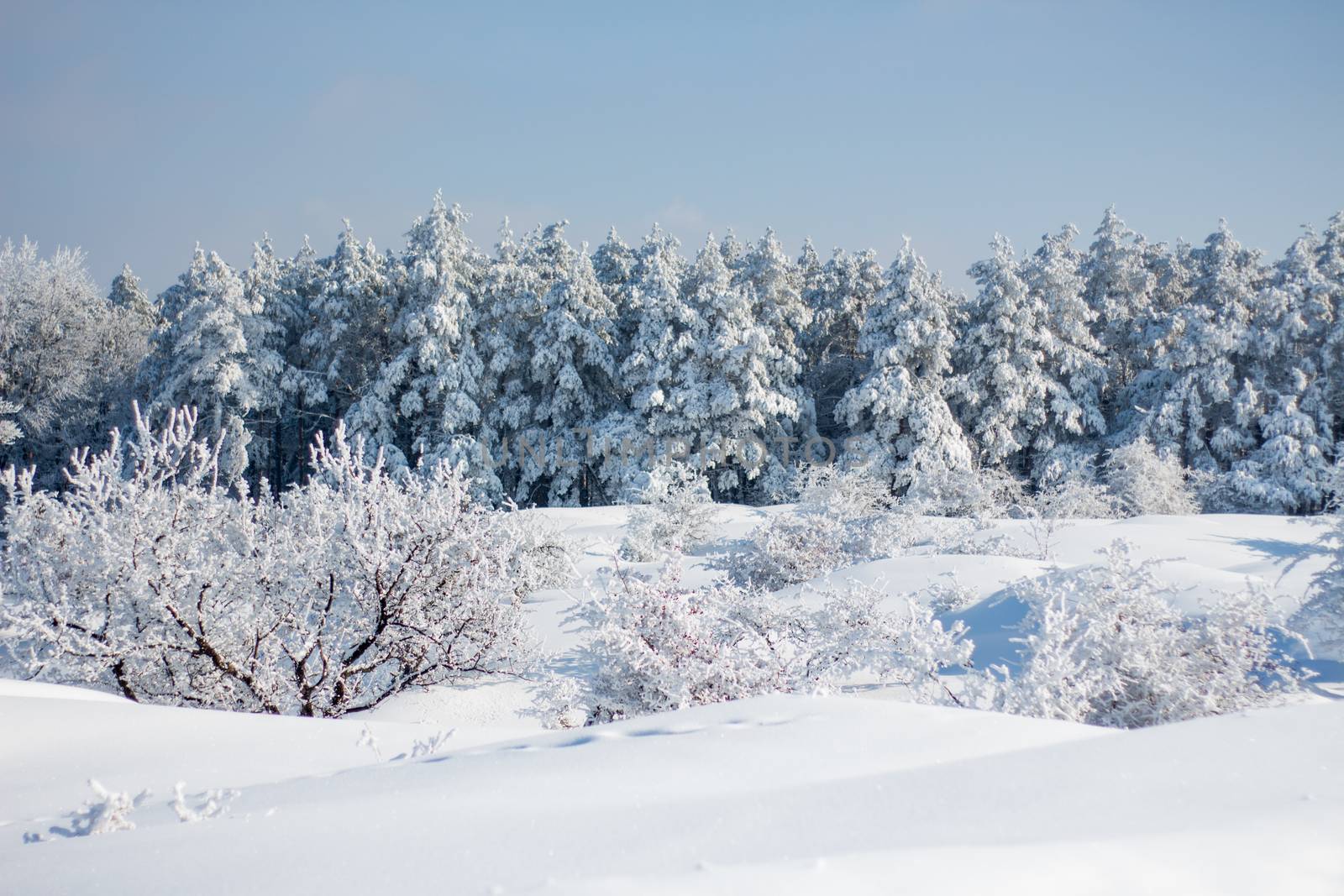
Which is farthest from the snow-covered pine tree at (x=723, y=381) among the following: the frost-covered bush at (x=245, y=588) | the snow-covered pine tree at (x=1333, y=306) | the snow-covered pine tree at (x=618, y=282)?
the frost-covered bush at (x=245, y=588)

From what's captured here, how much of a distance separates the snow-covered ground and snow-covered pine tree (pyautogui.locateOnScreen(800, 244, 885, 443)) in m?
25.0

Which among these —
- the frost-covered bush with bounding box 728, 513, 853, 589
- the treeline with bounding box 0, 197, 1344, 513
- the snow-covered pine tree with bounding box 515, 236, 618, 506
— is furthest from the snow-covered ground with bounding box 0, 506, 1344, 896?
the snow-covered pine tree with bounding box 515, 236, 618, 506

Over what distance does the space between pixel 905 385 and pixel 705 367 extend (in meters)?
5.88

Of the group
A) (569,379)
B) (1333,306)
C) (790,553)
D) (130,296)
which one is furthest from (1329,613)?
(130,296)

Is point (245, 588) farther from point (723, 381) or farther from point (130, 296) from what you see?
point (130, 296)

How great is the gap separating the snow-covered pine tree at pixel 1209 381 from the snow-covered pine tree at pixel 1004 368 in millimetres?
3459

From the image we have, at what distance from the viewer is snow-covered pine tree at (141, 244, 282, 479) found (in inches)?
922

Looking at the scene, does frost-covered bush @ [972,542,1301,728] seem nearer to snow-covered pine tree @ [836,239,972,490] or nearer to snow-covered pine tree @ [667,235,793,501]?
snow-covered pine tree @ [836,239,972,490]

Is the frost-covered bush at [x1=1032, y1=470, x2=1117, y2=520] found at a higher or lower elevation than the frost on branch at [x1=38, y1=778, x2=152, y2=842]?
lower

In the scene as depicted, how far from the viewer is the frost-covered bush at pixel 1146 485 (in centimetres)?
1858

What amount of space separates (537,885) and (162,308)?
40.5m

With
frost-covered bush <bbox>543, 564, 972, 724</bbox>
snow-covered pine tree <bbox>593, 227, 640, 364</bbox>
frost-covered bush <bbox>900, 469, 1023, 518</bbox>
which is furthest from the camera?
snow-covered pine tree <bbox>593, 227, 640, 364</bbox>

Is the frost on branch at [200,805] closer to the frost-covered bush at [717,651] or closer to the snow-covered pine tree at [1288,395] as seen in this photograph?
the frost-covered bush at [717,651]

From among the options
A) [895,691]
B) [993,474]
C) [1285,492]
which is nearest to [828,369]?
[993,474]
